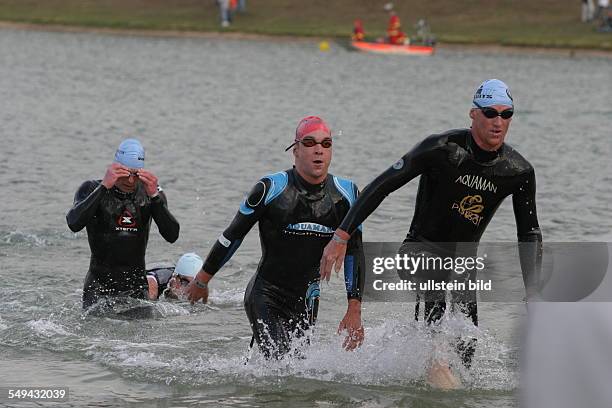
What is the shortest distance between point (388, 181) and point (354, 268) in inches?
24.8

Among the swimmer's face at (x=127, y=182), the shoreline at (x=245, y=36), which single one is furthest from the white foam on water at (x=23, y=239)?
the shoreline at (x=245, y=36)

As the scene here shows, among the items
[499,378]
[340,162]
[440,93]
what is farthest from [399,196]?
[440,93]

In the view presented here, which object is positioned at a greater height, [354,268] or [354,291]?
[354,268]

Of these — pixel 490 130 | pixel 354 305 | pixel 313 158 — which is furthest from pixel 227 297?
pixel 490 130

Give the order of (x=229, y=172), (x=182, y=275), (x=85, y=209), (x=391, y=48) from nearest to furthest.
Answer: (x=85, y=209) → (x=182, y=275) → (x=229, y=172) → (x=391, y=48)

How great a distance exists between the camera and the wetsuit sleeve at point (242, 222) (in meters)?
7.53

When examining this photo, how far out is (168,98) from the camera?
34938 millimetres

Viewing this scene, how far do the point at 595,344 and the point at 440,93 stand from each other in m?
37.1

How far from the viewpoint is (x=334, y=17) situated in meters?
61.8

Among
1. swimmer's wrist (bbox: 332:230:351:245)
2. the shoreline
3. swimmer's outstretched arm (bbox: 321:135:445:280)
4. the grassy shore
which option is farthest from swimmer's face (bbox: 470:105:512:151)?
the grassy shore

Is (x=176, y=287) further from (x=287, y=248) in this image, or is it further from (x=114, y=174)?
(x=287, y=248)

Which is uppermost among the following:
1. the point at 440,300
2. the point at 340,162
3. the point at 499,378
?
the point at 340,162

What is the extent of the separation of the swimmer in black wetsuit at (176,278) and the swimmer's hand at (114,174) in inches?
65.1

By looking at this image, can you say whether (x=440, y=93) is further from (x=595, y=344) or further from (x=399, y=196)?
(x=595, y=344)
